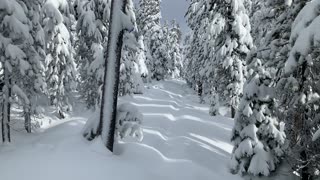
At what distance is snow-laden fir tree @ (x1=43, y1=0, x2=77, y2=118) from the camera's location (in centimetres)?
2208

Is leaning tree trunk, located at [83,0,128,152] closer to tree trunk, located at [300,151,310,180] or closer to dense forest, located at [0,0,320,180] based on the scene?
dense forest, located at [0,0,320,180]

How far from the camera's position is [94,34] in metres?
24.2

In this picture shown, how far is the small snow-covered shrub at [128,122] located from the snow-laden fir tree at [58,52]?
417 inches

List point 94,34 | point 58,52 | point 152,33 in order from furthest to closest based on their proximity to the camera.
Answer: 1. point 152,33
2. point 94,34
3. point 58,52

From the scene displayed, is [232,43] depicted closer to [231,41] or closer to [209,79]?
[231,41]

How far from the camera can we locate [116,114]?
13.4 m

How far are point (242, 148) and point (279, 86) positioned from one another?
3.08 metres

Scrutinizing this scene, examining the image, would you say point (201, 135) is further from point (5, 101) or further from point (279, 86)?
point (5, 101)

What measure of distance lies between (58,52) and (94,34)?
2478mm

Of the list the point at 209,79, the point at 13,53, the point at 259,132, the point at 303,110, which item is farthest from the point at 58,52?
the point at 303,110

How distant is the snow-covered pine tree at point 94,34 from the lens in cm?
2311

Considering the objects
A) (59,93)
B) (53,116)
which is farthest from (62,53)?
(53,116)

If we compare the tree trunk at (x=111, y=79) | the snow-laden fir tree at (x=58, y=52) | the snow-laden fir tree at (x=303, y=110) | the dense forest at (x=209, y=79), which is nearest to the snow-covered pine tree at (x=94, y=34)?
the dense forest at (x=209, y=79)

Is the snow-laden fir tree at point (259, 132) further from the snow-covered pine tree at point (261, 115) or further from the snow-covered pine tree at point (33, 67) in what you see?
the snow-covered pine tree at point (33, 67)
